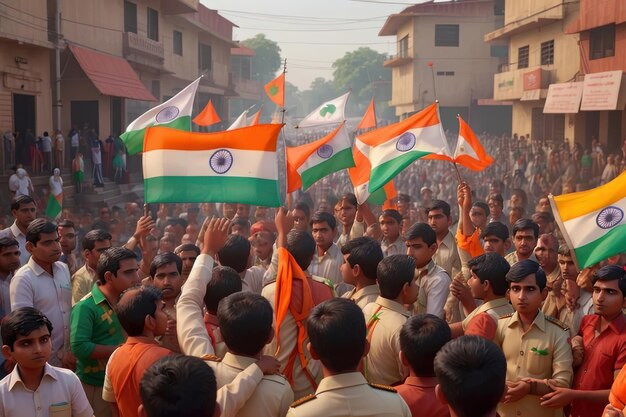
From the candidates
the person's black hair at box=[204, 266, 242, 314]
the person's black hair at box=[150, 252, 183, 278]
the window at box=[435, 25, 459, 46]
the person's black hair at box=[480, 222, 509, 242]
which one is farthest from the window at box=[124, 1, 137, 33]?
the person's black hair at box=[204, 266, 242, 314]

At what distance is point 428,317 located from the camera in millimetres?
3494

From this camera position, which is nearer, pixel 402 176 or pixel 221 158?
pixel 221 158

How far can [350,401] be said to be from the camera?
2984mm

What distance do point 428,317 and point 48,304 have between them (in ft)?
9.56

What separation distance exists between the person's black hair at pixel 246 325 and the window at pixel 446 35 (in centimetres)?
4008

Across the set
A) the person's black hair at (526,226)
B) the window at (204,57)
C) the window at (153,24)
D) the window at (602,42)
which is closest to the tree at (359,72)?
the window at (204,57)

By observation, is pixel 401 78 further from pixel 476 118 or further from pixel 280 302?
pixel 280 302

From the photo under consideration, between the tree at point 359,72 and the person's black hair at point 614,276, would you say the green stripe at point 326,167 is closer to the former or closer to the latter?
the person's black hair at point 614,276

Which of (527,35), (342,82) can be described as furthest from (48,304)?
(342,82)

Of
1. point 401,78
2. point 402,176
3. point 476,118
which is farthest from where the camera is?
point 401,78

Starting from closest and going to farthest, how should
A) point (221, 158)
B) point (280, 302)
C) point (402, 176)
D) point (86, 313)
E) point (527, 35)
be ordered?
point (280, 302) → point (86, 313) → point (221, 158) → point (402, 176) → point (527, 35)

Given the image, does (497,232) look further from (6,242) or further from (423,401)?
(6,242)

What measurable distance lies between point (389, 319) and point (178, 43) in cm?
2996

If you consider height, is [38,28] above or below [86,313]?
above
